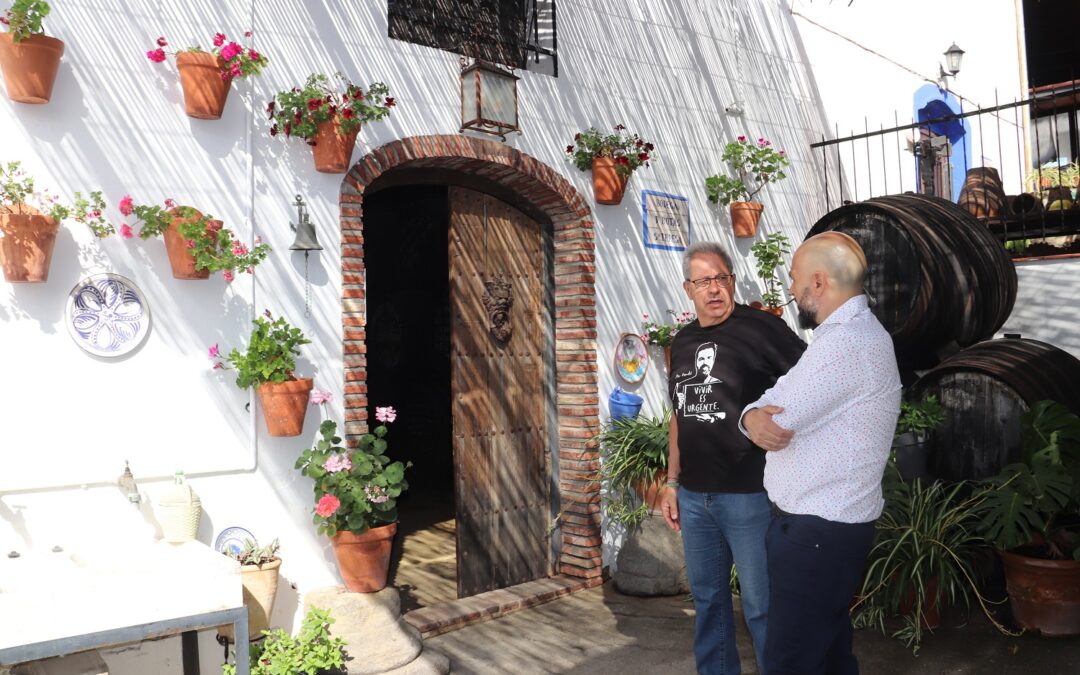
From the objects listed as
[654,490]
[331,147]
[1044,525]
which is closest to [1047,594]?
[1044,525]

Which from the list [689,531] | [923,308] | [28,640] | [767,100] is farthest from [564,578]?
[767,100]

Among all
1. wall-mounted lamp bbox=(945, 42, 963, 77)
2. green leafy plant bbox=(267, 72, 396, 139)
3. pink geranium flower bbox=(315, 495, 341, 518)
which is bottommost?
pink geranium flower bbox=(315, 495, 341, 518)

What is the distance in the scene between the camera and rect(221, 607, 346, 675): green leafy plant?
12.0 feet

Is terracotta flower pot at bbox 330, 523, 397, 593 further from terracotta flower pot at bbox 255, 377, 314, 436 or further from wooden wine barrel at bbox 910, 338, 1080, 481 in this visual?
wooden wine barrel at bbox 910, 338, 1080, 481

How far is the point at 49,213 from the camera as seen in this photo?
3598mm

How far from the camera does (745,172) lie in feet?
22.6

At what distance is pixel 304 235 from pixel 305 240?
0.03 m

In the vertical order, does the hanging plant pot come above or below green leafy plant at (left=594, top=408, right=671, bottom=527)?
above

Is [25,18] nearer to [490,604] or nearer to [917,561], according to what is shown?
[490,604]

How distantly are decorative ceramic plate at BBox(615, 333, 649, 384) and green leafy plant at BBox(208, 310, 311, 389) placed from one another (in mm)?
2492

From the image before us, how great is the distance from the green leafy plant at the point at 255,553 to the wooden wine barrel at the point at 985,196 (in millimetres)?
6019

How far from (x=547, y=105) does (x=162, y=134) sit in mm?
2518

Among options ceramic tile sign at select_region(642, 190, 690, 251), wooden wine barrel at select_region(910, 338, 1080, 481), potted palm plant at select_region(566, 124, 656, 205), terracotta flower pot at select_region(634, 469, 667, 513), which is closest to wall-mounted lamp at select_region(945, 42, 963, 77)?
ceramic tile sign at select_region(642, 190, 690, 251)

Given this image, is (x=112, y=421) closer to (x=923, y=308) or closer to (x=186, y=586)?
(x=186, y=586)
